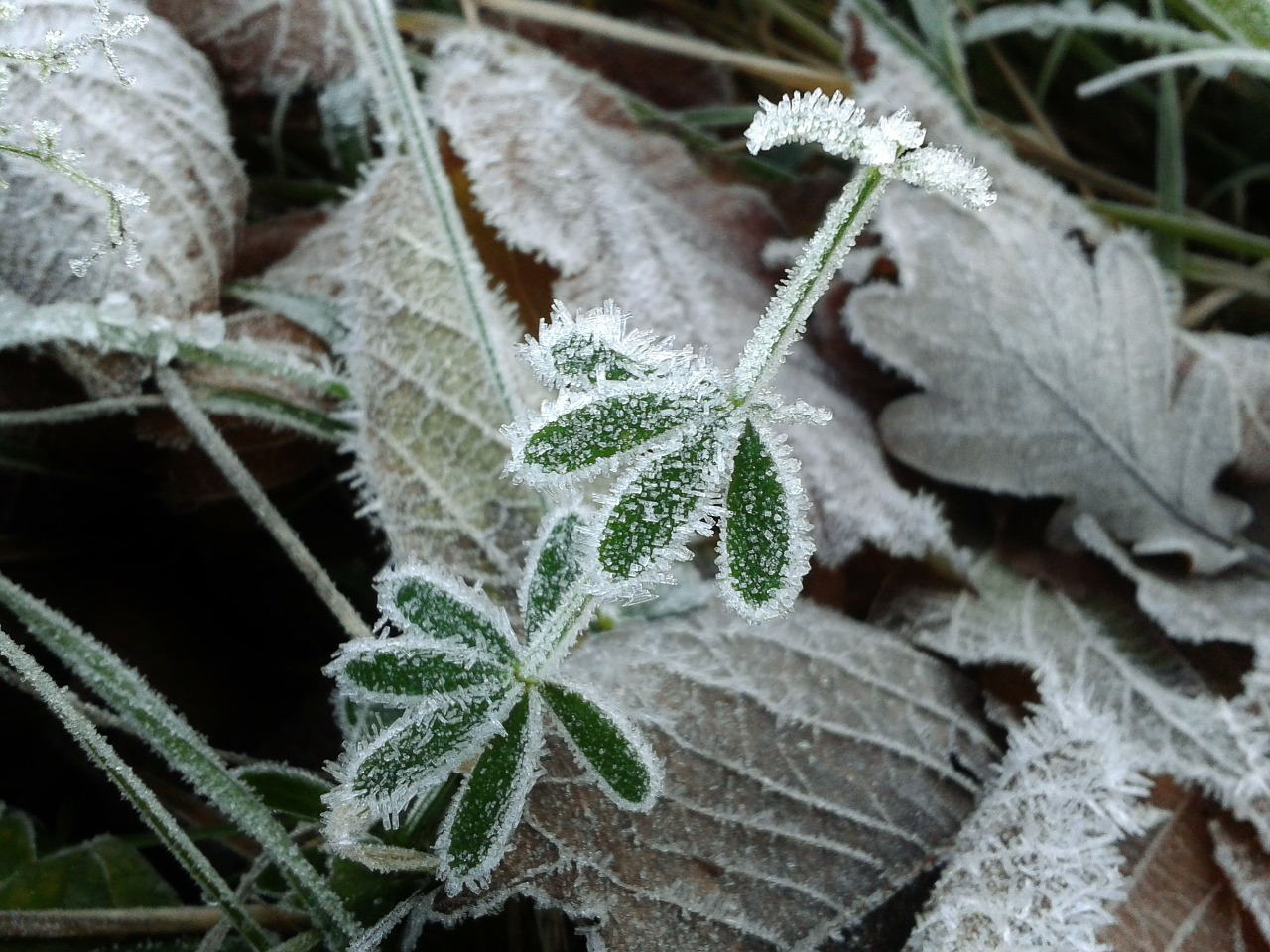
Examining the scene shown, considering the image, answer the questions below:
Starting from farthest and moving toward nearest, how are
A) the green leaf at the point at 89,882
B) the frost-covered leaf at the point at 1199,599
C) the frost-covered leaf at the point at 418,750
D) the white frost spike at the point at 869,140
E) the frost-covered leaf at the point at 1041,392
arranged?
the frost-covered leaf at the point at 1041,392 < the frost-covered leaf at the point at 1199,599 < the green leaf at the point at 89,882 < the frost-covered leaf at the point at 418,750 < the white frost spike at the point at 869,140

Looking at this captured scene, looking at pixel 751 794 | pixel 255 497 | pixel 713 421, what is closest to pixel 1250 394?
pixel 751 794

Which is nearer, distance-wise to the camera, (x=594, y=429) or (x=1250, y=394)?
(x=594, y=429)

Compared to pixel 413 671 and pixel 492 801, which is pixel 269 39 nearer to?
pixel 413 671

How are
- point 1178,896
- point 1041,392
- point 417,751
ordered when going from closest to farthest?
1. point 417,751
2. point 1178,896
3. point 1041,392

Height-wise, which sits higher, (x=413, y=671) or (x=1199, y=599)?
(x=1199, y=599)

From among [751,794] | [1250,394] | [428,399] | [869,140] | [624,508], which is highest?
[869,140]

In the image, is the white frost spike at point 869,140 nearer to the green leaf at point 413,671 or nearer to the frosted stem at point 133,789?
the green leaf at point 413,671

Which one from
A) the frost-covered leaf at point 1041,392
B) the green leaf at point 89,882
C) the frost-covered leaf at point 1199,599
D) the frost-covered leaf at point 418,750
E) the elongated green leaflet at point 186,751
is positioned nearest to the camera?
the frost-covered leaf at point 418,750

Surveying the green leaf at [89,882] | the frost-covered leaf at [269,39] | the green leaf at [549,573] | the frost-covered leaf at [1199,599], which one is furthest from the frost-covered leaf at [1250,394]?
the green leaf at [89,882]
